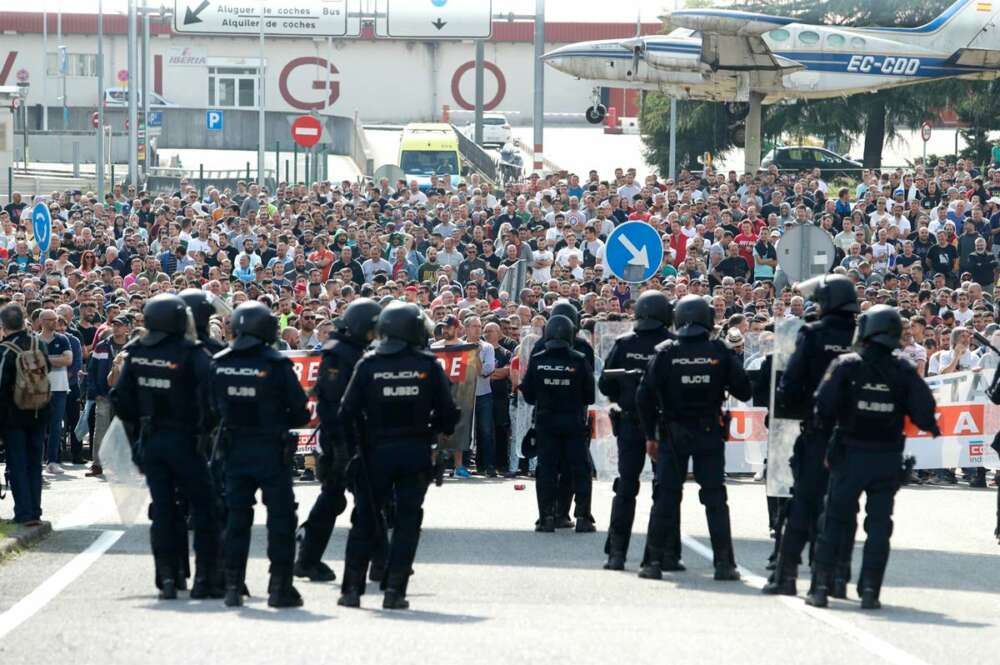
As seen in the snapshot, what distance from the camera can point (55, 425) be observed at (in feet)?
59.5

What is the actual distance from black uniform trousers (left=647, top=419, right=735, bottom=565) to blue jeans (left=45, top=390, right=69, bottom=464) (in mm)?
8772

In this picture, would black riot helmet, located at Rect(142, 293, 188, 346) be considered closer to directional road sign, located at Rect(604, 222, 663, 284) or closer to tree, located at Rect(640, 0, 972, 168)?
directional road sign, located at Rect(604, 222, 663, 284)

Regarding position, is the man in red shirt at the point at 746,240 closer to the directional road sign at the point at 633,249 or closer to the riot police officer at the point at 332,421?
the directional road sign at the point at 633,249

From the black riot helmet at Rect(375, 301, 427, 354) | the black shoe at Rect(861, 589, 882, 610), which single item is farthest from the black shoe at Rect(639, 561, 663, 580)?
the black riot helmet at Rect(375, 301, 427, 354)

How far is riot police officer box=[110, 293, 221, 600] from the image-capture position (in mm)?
9789

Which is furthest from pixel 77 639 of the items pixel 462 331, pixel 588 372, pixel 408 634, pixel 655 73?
pixel 655 73

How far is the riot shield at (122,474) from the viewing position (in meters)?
11.1

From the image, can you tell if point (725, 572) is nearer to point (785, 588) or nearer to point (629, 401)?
point (785, 588)

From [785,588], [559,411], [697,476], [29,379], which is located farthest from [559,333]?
[29,379]

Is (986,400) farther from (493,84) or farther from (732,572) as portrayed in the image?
(493,84)

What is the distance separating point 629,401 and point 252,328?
10.2ft

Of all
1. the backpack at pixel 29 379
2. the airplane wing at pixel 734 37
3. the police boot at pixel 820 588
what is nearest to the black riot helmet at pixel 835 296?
the police boot at pixel 820 588

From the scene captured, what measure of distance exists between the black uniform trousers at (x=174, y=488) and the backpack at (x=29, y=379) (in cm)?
322

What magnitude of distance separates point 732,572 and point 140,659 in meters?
4.33
